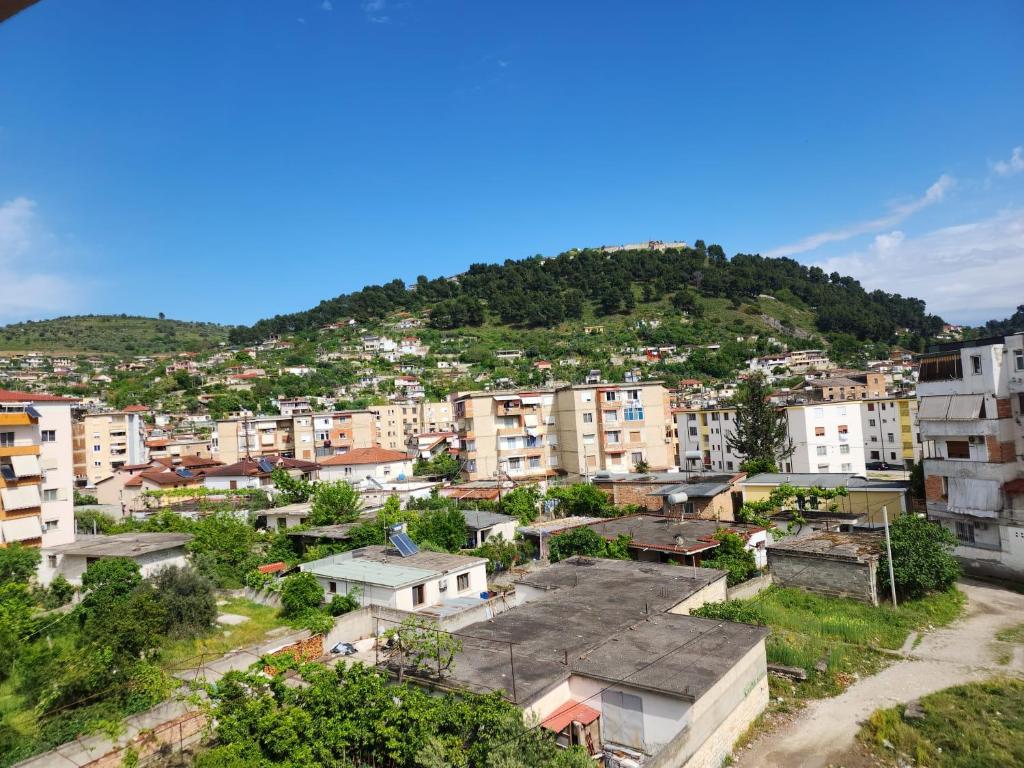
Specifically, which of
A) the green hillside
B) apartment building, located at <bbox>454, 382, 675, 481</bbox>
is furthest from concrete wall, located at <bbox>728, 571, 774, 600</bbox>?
the green hillside

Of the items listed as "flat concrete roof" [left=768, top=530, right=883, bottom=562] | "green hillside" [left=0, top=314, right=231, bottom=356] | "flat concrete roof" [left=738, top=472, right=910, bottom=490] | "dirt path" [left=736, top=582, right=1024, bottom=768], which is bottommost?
"dirt path" [left=736, top=582, right=1024, bottom=768]

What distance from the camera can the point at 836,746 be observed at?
13.3 metres

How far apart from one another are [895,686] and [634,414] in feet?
106

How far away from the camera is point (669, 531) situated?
27.0m

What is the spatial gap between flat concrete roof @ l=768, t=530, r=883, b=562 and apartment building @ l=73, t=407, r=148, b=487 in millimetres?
64344

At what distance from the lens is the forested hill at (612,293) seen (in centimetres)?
14162

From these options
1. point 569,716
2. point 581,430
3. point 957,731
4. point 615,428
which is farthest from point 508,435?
point 957,731

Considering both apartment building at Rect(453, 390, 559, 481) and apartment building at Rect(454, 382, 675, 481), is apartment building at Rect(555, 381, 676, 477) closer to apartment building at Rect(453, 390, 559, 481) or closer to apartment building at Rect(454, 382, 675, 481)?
apartment building at Rect(454, 382, 675, 481)

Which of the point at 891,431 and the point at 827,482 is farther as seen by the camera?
the point at 891,431

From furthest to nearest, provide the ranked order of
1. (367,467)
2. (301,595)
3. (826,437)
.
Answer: (367,467) → (826,437) → (301,595)

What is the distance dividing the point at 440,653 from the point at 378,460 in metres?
38.2

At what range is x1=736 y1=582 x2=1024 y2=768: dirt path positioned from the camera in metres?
13.0

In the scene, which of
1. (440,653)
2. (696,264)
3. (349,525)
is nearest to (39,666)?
(440,653)

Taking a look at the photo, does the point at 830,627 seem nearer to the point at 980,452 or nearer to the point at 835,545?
the point at 835,545
